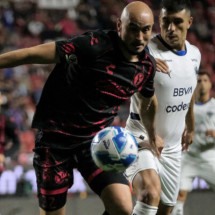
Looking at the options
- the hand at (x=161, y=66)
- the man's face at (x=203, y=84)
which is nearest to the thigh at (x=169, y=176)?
the hand at (x=161, y=66)

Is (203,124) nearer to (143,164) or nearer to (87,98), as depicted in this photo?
(143,164)

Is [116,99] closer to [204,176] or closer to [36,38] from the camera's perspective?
[204,176]

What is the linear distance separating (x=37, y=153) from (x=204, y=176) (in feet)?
9.26

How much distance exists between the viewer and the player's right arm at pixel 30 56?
12.8 feet

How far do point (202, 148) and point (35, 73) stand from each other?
13.1ft

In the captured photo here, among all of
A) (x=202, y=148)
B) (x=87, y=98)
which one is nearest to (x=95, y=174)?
(x=87, y=98)

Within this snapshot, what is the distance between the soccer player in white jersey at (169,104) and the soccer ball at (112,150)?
0.55 m

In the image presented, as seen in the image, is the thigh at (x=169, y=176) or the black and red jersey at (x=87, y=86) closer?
the black and red jersey at (x=87, y=86)

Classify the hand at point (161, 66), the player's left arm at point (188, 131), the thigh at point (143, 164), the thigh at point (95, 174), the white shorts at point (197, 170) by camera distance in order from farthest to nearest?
the white shorts at point (197, 170), the player's left arm at point (188, 131), the hand at point (161, 66), the thigh at point (143, 164), the thigh at point (95, 174)

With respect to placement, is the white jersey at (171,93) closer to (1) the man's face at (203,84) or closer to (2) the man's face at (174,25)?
(2) the man's face at (174,25)

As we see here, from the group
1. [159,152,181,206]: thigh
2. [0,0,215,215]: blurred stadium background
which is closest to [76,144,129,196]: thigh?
[159,152,181,206]: thigh

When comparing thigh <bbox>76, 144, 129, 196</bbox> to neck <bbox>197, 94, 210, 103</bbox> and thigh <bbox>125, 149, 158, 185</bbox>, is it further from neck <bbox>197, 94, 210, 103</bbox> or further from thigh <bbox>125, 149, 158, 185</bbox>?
neck <bbox>197, 94, 210, 103</bbox>

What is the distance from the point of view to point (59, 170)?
4.41 metres

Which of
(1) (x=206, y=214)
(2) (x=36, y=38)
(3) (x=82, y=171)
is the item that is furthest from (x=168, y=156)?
(2) (x=36, y=38)
